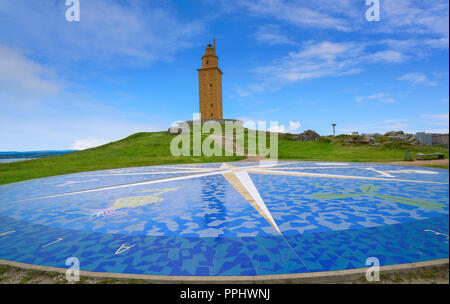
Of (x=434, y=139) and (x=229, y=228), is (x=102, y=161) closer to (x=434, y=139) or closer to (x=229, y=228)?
(x=229, y=228)

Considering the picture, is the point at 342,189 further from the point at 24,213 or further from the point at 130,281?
the point at 24,213

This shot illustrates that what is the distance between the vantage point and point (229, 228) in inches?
224

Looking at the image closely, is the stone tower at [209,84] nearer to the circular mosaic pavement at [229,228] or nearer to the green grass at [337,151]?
the green grass at [337,151]

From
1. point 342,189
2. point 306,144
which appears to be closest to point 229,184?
point 342,189

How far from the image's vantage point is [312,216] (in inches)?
251

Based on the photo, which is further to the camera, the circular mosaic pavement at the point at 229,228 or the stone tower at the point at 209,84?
the stone tower at the point at 209,84

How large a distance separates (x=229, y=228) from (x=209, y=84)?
56.4 m

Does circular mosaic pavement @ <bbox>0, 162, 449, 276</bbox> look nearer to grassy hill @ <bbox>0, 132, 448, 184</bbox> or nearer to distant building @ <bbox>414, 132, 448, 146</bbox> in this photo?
distant building @ <bbox>414, 132, 448, 146</bbox>

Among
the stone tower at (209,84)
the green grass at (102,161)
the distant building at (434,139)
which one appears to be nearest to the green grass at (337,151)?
the distant building at (434,139)

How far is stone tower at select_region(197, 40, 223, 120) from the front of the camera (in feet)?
191

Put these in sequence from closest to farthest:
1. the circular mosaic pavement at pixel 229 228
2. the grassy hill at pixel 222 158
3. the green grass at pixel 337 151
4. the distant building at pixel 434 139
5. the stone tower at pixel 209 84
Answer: the distant building at pixel 434 139
the circular mosaic pavement at pixel 229 228
the grassy hill at pixel 222 158
the green grass at pixel 337 151
the stone tower at pixel 209 84

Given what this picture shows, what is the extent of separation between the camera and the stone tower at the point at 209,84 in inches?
2290

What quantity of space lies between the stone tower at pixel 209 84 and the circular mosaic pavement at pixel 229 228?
50175mm

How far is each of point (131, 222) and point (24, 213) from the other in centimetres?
420
